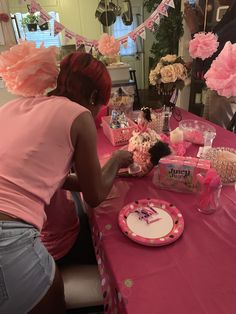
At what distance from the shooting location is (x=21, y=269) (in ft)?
2.11

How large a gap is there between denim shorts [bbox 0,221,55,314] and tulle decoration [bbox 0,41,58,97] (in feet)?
1.66

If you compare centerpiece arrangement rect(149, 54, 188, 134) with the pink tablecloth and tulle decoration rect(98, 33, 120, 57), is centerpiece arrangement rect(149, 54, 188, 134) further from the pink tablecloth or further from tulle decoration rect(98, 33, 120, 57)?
the pink tablecloth

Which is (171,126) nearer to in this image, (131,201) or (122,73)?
(131,201)

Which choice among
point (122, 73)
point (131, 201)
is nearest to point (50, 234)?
point (131, 201)

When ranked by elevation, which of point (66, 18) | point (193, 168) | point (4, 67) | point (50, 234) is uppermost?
point (66, 18)

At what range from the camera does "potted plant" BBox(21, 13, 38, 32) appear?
7.01ft

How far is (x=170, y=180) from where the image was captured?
3.31 feet

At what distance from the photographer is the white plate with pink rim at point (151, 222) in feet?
2.48

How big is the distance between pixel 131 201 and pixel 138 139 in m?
0.30

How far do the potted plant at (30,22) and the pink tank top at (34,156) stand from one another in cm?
172

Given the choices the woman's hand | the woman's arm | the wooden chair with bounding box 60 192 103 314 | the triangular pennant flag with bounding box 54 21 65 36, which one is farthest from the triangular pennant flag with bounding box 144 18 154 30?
the wooden chair with bounding box 60 192 103 314

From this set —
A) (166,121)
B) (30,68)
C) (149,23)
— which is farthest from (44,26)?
(30,68)

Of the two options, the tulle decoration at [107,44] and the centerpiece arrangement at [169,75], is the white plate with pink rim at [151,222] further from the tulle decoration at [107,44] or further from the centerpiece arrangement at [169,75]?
the tulle decoration at [107,44]

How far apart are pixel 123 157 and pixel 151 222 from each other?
1.07 feet
